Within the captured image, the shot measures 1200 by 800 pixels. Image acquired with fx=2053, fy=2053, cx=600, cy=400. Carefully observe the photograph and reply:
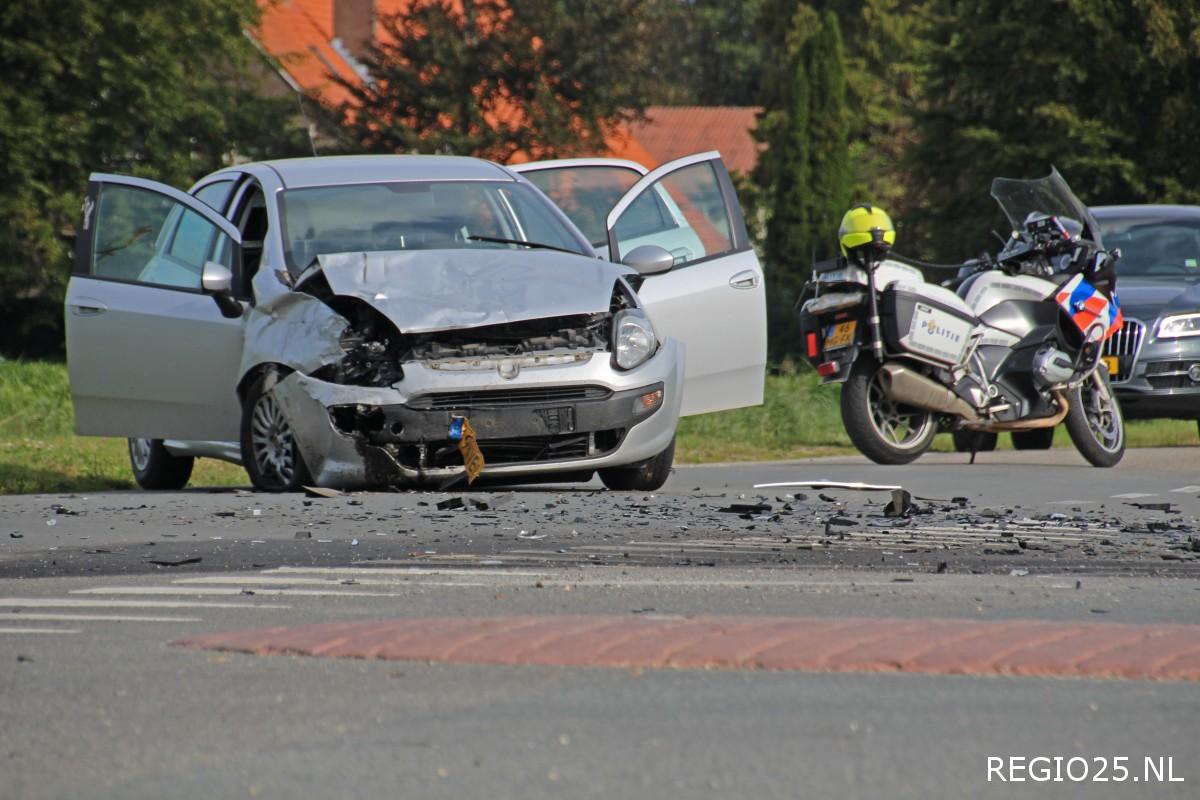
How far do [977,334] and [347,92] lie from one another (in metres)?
28.6

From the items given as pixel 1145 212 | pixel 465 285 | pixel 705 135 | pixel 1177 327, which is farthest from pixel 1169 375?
pixel 705 135

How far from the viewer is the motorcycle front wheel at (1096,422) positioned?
43.8ft

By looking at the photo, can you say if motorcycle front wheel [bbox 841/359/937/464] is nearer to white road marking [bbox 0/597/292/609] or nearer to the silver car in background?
the silver car in background

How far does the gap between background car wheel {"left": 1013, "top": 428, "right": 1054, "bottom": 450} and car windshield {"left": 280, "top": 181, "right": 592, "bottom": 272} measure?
224 inches

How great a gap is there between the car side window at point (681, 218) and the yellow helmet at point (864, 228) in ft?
4.56

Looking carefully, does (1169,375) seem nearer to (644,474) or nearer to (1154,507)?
(1154,507)

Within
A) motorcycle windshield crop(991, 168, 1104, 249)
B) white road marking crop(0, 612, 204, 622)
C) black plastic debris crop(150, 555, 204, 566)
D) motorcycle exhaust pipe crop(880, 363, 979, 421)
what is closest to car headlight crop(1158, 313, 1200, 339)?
motorcycle windshield crop(991, 168, 1104, 249)

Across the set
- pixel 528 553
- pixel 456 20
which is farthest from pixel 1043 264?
pixel 456 20

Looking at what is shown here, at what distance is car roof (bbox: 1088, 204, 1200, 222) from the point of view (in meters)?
16.7

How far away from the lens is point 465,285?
9.76 meters

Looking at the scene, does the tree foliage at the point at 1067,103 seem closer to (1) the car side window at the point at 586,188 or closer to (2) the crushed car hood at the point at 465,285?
(1) the car side window at the point at 586,188

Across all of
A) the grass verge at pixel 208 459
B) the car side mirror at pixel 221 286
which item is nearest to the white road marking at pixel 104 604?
the car side mirror at pixel 221 286

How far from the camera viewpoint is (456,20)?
3722 cm

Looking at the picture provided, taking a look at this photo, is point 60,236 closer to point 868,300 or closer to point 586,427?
point 868,300
